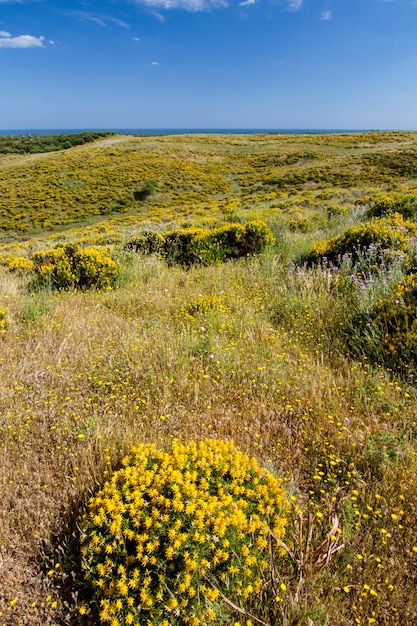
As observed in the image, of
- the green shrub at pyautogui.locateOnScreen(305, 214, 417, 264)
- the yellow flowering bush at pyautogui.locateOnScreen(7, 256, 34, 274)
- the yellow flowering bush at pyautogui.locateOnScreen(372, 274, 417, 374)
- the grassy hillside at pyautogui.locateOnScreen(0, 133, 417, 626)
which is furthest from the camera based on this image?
the yellow flowering bush at pyautogui.locateOnScreen(7, 256, 34, 274)

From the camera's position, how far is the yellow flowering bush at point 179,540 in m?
1.49

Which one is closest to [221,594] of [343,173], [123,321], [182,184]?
[123,321]

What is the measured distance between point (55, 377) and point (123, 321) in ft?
4.36

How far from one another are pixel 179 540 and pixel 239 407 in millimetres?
1376

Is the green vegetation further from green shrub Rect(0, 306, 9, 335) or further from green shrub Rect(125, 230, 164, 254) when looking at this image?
green shrub Rect(0, 306, 9, 335)

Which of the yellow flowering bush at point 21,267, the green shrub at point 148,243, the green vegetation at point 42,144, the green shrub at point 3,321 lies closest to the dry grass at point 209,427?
the green shrub at point 3,321

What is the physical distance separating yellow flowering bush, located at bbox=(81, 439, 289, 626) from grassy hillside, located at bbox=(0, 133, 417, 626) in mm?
45

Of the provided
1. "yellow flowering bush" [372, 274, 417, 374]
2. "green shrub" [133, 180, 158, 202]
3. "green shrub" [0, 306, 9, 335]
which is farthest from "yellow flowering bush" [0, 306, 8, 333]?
"green shrub" [133, 180, 158, 202]

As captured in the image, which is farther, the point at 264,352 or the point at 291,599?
the point at 264,352

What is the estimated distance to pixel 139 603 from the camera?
150 cm

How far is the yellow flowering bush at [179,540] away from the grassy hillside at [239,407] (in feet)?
0.15

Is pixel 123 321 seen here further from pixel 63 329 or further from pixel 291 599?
pixel 291 599

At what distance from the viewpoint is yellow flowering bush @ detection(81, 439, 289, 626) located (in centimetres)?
149

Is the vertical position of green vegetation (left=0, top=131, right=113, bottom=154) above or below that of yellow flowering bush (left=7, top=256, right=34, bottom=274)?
above
